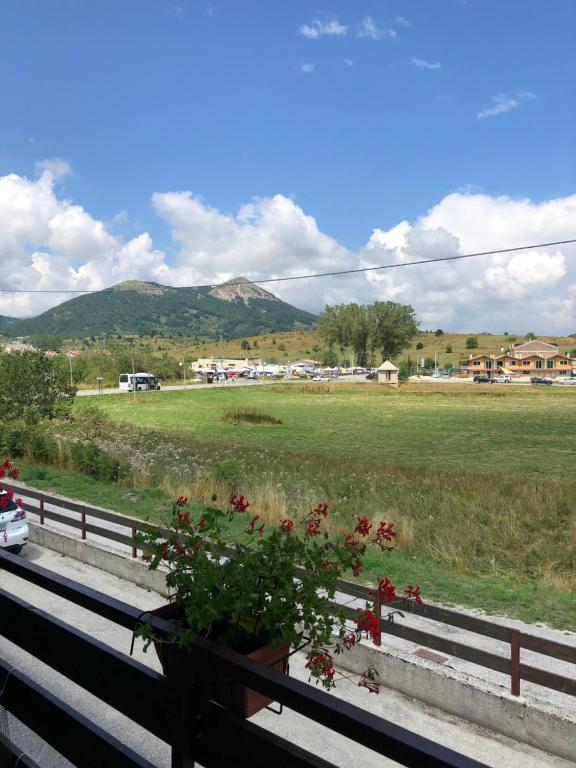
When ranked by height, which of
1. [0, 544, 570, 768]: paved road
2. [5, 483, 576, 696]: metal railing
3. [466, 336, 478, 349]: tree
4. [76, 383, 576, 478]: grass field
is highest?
[466, 336, 478, 349]: tree

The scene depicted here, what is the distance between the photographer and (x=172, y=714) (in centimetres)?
175

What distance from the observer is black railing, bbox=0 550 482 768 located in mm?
1382

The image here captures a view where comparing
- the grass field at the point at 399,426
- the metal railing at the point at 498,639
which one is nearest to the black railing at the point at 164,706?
the metal railing at the point at 498,639

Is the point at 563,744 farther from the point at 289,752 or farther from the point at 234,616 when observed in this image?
the point at 289,752

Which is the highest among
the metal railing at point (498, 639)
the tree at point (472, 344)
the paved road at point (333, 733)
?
the tree at point (472, 344)

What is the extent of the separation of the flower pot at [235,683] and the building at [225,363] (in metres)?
144

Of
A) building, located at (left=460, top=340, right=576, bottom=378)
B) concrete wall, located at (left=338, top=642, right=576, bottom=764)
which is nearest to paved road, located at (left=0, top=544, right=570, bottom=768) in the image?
concrete wall, located at (left=338, top=642, right=576, bottom=764)

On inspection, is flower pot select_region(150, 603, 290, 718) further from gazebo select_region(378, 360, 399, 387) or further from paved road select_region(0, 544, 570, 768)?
gazebo select_region(378, 360, 399, 387)

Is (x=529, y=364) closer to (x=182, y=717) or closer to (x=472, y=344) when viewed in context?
(x=472, y=344)

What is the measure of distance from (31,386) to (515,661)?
2371 cm

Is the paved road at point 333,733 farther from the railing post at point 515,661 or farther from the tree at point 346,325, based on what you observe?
the tree at point 346,325

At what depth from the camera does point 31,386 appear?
25188 millimetres

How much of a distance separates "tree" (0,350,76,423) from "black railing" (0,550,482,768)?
2434cm

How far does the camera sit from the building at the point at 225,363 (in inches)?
6156
